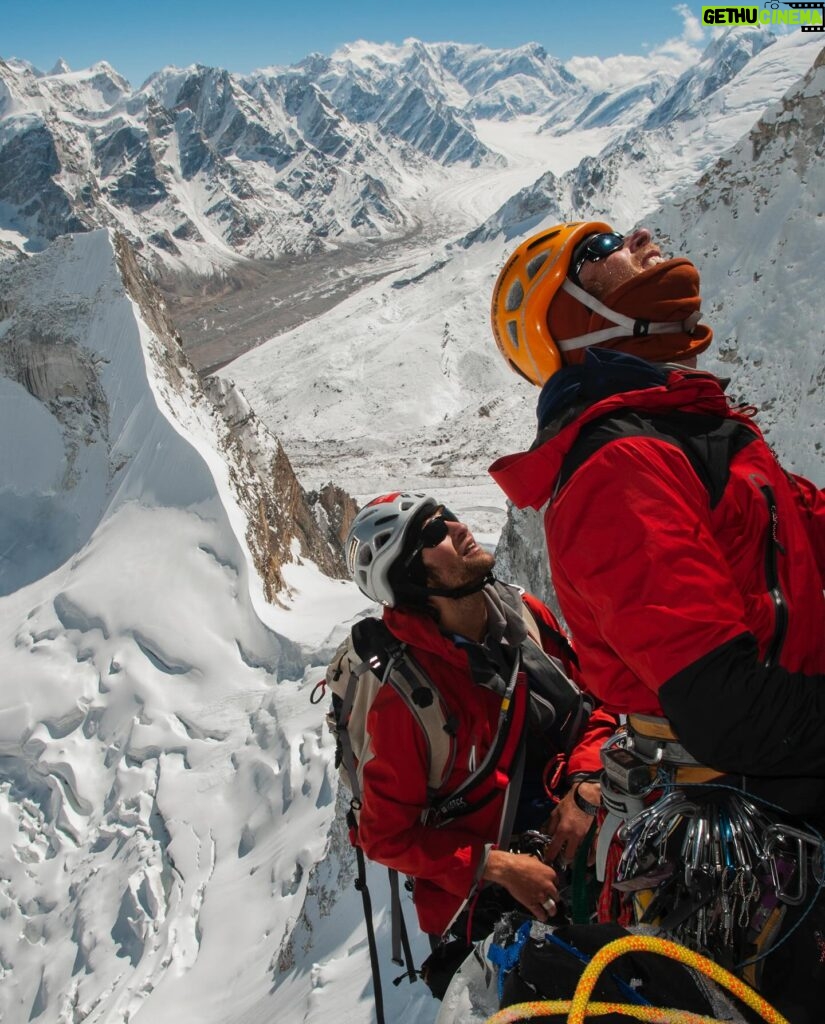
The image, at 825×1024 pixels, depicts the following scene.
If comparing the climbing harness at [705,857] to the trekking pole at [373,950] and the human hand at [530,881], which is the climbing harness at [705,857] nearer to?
the human hand at [530,881]

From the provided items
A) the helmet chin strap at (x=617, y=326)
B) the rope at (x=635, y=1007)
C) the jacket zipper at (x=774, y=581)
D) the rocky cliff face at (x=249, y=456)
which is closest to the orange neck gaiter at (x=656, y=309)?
the helmet chin strap at (x=617, y=326)

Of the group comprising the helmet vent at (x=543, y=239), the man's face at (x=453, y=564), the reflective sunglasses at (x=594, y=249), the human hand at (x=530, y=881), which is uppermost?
the helmet vent at (x=543, y=239)

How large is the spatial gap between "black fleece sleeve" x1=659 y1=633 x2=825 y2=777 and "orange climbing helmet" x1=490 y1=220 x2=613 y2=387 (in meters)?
1.16

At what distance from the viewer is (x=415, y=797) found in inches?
119

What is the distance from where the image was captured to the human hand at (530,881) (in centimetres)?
288

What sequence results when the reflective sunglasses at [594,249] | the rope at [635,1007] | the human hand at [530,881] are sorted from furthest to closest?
the human hand at [530,881] → the reflective sunglasses at [594,249] → the rope at [635,1007]

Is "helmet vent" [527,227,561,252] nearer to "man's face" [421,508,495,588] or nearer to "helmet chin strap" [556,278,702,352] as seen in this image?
"helmet chin strap" [556,278,702,352]

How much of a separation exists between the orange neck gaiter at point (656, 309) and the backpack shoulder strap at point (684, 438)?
1.16ft

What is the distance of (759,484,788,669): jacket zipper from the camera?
6.14 feet

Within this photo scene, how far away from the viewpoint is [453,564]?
3.45 meters

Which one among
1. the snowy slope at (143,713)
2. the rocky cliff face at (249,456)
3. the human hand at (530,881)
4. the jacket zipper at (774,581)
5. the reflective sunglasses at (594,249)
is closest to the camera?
the jacket zipper at (774,581)

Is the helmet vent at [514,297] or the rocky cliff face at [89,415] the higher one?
the helmet vent at [514,297]

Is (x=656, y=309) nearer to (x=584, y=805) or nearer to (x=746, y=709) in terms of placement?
(x=746, y=709)

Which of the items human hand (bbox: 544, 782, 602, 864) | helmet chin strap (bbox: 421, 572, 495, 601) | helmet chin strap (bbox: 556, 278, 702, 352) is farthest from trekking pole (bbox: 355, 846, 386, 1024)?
helmet chin strap (bbox: 556, 278, 702, 352)
